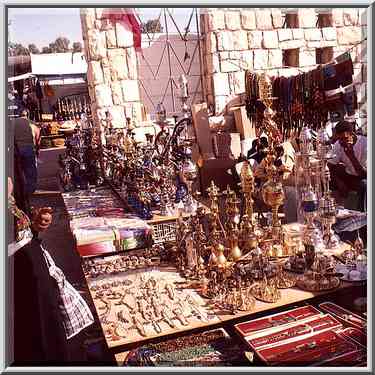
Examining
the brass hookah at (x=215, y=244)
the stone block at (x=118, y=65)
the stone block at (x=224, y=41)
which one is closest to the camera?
the brass hookah at (x=215, y=244)

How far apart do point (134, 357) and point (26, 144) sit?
1.57 m

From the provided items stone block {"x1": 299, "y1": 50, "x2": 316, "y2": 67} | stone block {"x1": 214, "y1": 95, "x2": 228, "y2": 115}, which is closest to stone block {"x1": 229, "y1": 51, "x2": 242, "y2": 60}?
stone block {"x1": 214, "y1": 95, "x2": 228, "y2": 115}

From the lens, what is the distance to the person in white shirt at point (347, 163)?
4160 millimetres

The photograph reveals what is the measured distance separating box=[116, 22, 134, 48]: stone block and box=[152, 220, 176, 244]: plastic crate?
4.01m

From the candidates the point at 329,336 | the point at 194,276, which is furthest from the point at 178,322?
the point at 329,336

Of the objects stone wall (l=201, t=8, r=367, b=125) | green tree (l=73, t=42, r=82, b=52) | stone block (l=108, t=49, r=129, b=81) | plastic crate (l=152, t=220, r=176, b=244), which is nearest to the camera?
plastic crate (l=152, t=220, r=176, b=244)

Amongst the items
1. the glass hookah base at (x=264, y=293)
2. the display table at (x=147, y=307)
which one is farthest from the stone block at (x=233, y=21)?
the glass hookah base at (x=264, y=293)

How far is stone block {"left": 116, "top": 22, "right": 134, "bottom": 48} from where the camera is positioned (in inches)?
257

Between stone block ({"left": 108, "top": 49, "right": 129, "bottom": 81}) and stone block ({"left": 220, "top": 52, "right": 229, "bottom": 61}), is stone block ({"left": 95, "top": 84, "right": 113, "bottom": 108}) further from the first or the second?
stone block ({"left": 220, "top": 52, "right": 229, "bottom": 61})

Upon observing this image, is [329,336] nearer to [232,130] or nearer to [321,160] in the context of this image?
[321,160]

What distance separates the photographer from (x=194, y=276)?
2.51 meters

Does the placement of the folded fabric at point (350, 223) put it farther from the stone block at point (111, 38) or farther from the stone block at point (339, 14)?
the stone block at point (111, 38)

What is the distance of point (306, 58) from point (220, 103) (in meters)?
1.82

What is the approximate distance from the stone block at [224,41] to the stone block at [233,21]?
148 millimetres
